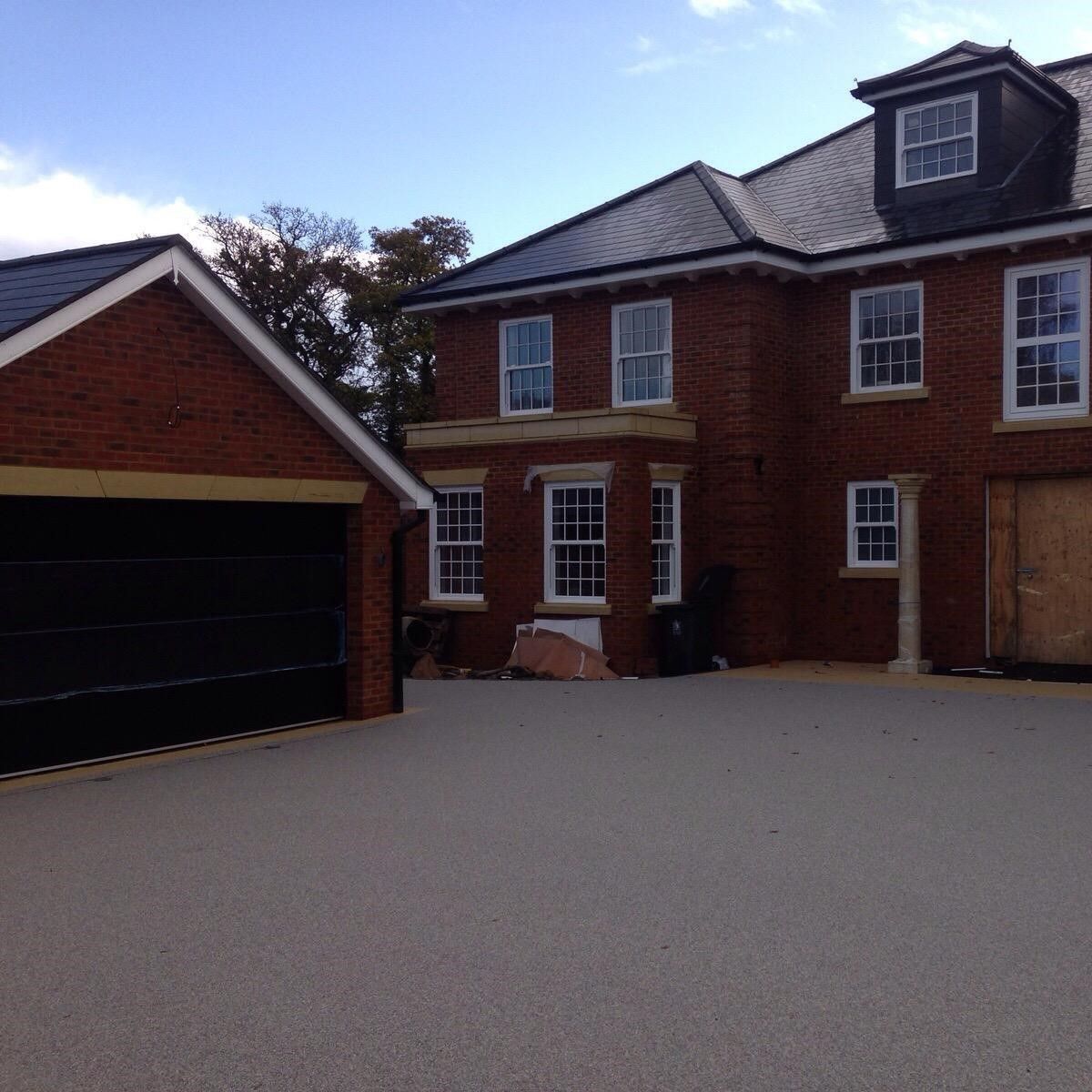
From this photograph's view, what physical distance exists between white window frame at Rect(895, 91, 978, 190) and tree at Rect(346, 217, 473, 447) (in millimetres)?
21064

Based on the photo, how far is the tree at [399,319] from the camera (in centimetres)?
4162

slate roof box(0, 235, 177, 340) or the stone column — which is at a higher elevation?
slate roof box(0, 235, 177, 340)

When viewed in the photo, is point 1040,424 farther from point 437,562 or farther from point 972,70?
point 437,562

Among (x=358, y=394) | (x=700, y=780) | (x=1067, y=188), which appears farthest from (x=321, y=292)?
(x=700, y=780)

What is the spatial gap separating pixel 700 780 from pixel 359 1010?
5.51m

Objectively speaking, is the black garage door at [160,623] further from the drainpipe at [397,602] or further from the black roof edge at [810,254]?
the black roof edge at [810,254]

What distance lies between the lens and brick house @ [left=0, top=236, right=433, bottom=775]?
10914 mm

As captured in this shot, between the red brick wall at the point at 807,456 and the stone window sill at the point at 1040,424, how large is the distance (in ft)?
0.31

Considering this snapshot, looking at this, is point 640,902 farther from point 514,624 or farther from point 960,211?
point 960,211

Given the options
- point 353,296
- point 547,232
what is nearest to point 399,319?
point 353,296

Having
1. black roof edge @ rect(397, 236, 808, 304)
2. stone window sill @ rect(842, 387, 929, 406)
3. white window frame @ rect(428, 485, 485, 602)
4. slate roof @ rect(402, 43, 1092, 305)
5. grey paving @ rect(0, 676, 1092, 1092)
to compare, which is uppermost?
slate roof @ rect(402, 43, 1092, 305)

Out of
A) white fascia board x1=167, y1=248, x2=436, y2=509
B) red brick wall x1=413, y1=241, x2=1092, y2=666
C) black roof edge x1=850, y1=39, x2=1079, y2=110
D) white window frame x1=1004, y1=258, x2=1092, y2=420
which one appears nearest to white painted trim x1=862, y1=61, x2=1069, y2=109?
black roof edge x1=850, y1=39, x2=1079, y2=110

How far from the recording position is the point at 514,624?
2044 centimetres

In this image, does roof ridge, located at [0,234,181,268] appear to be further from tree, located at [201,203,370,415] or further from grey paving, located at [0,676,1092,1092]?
tree, located at [201,203,370,415]
